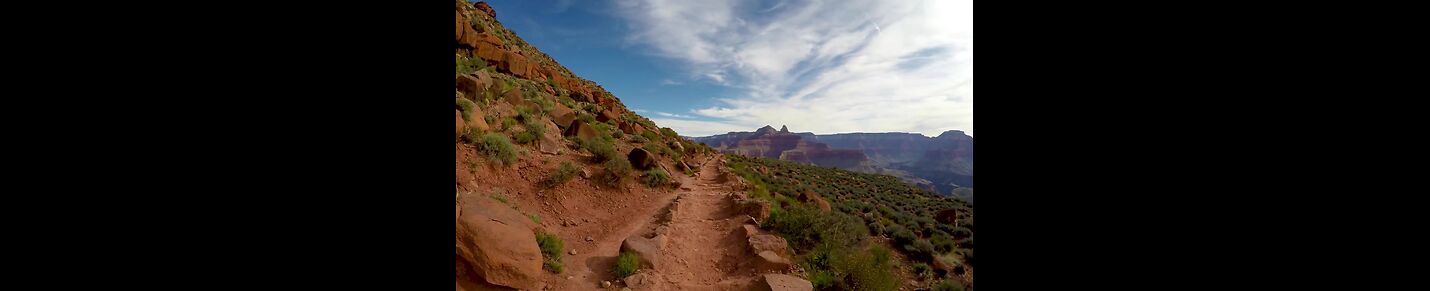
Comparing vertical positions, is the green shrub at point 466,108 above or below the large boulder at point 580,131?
above

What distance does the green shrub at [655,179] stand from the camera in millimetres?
8991

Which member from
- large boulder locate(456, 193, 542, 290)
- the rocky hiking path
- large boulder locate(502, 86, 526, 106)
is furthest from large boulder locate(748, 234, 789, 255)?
large boulder locate(502, 86, 526, 106)

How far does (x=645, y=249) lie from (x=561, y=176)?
9.82 ft

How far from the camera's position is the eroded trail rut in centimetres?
461

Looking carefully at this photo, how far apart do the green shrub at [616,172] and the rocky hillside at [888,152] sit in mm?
96291

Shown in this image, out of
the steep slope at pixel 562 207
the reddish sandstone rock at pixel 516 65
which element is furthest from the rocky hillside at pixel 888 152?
the steep slope at pixel 562 207

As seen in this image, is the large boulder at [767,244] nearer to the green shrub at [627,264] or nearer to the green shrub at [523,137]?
the green shrub at [627,264]

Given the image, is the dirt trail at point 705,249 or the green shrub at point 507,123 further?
the green shrub at point 507,123

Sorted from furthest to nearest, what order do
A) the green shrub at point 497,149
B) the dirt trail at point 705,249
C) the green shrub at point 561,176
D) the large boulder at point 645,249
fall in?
the green shrub at point 561,176
the green shrub at point 497,149
the large boulder at point 645,249
the dirt trail at point 705,249

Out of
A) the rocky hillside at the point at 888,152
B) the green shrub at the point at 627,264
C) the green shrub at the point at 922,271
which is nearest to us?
the green shrub at the point at 627,264
